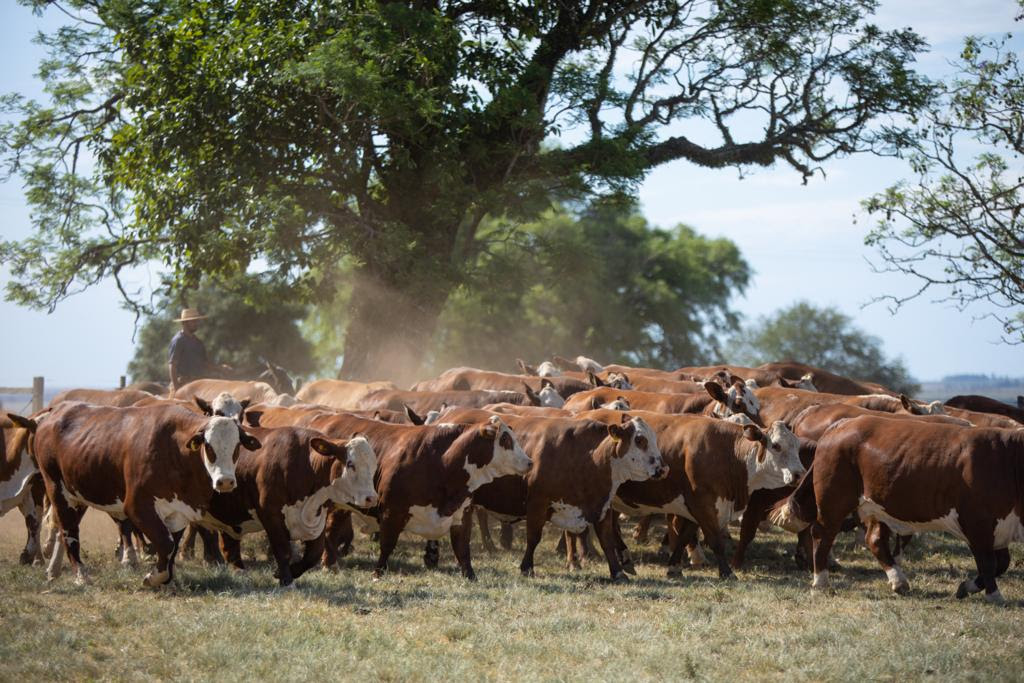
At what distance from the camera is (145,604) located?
10375 mm

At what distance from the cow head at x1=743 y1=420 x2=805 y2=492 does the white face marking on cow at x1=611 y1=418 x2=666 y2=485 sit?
1.19 meters

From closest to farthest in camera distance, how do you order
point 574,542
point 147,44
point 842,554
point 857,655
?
point 857,655 < point 574,542 < point 842,554 < point 147,44

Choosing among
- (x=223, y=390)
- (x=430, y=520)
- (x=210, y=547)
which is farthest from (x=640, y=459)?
(x=223, y=390)

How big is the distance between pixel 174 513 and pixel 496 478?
12.1ft

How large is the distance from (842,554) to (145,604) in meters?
8.91

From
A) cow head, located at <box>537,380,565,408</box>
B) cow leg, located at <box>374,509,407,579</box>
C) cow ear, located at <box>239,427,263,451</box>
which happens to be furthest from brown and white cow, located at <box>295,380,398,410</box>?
cow ear, located at <box>239,427,263,451</box>

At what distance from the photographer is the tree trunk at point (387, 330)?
2505 centimetres

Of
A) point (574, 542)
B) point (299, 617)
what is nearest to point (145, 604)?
point (299, 617)

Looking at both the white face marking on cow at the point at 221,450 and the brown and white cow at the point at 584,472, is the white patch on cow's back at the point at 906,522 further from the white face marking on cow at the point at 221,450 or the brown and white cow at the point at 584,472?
the white face marking on cow at the point at 221,450

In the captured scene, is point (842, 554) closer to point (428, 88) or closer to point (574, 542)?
point (574, 542)

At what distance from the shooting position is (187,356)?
22.2 metres

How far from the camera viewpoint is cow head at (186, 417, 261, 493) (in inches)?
432

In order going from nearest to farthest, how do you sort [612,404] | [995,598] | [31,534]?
[995,598], [31,534], [612,404]

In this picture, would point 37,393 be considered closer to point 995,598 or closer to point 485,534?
point 485,534
